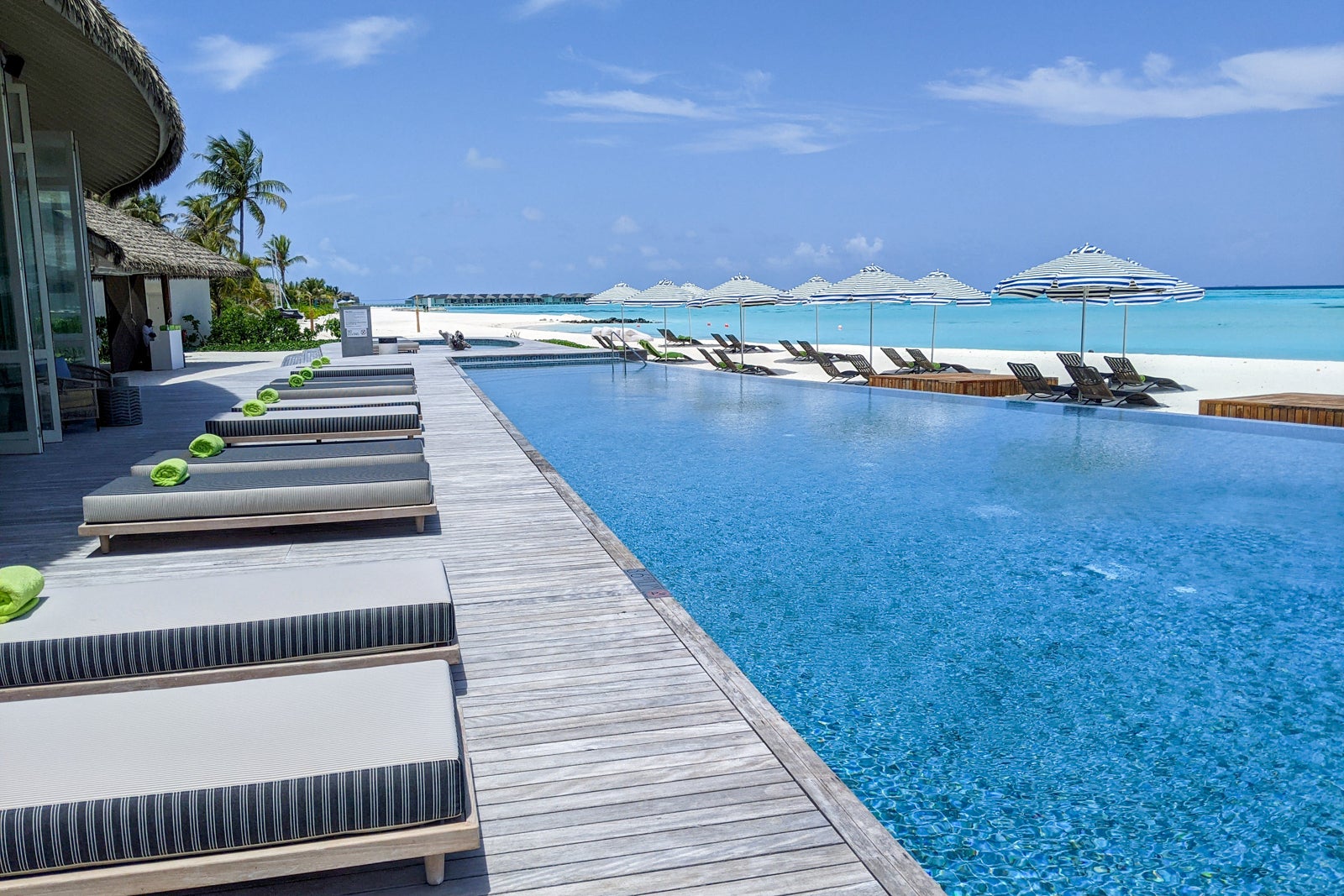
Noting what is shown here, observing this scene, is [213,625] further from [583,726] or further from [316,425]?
[316,425]

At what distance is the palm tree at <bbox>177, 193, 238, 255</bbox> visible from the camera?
34.0 m

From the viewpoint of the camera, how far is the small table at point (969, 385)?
13.8 metres

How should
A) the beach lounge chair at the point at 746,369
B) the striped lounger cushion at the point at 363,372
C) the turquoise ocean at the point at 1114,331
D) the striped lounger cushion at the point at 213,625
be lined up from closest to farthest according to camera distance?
the striped lounger cushion at the point at 213,625, the striped lounger cushion at the point at 363,372, the beach lounge chair at the point at 746,369, the turquoise ocean at the point at 1114,331

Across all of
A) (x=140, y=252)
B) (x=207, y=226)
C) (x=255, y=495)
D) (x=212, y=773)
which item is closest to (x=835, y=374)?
(x=140, y=252)

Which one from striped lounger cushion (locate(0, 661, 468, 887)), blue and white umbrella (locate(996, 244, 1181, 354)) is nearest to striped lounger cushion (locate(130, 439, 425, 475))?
striped lounger cushion (locate(0, 661, 468, 887))

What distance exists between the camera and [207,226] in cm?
3494

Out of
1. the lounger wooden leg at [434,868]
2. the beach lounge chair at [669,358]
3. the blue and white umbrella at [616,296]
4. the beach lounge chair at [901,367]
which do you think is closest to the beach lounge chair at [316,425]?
the lounger wooden leg at [434,868]

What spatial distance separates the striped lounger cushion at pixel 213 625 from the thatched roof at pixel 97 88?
5441mm

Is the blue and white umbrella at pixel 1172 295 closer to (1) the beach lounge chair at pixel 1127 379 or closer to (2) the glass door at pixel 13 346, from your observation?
(1) the beach lounge chair at pixel 1127 379

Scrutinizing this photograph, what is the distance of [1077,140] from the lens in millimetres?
53812

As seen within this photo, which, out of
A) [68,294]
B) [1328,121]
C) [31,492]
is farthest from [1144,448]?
[1328,121]

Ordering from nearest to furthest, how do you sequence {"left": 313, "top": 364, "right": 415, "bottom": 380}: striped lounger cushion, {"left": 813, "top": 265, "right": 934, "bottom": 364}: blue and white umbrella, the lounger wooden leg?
the lounger wooden leg < {"left": 313, "top": 364, "right": 415, "bottom": 380}: striped lounger cushion < {"left": 813, "top": 265, "right": 934, "bottom": 364}: blue and white umbrella

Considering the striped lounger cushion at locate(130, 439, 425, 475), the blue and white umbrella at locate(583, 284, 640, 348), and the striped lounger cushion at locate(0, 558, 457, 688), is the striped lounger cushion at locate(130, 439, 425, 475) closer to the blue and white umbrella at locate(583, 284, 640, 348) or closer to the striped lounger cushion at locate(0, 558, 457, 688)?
the striped lounger cushion at locate(0, 558, 457, 688)

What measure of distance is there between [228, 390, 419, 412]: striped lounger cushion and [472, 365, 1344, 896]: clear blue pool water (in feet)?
5.76
